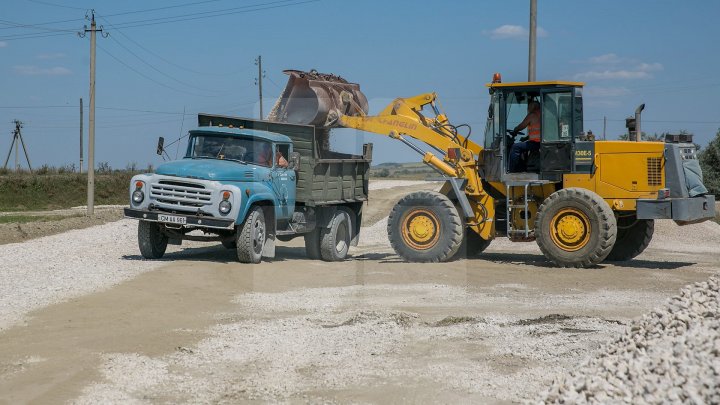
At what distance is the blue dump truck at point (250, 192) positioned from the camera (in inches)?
625

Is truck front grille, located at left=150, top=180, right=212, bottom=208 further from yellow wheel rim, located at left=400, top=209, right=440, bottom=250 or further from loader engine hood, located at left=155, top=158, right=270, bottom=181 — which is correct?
yellow wheel rim, located at left=400, top=209, right=440, bottom=250

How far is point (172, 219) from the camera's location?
51.8ft

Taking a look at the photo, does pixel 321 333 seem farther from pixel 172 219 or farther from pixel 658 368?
pixel 172 219

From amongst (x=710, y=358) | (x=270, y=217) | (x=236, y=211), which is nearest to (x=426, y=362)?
(x=710, y=358)

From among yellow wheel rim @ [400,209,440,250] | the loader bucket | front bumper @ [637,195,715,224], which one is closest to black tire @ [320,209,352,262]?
yellow wheel rim @ [400,209,440,250]

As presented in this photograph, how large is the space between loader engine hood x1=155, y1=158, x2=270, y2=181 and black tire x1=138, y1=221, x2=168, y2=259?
3.22ft

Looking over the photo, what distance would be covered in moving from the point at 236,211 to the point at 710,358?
10.2 meters

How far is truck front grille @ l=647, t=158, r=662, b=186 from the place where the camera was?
16.6 meters

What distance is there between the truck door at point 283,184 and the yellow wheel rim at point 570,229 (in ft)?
16.0

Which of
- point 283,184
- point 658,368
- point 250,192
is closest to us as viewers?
point 658,368

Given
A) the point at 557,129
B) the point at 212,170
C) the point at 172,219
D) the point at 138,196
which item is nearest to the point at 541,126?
the point at 557,129

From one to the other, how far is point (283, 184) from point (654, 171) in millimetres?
6729

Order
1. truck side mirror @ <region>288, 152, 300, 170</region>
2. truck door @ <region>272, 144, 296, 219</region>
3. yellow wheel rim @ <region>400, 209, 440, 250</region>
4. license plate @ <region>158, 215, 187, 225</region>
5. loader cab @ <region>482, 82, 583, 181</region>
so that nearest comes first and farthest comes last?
license plate @ <region>158, 215, 187, 225</region> < truck door @ <region>272, 144, 296, 219</region> < loader cab @ <region>482, 82, 583, 181</region> < truck side mirror @ <region>288, 152, 300, 170</region> < yellow wheel rim @ <region>400, 209, 440, 250</region>

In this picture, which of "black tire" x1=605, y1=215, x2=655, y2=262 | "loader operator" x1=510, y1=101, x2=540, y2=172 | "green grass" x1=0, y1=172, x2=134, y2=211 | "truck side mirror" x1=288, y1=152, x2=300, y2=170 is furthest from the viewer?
"green grass" x1=0, y1=172, x2=134, y2=211
